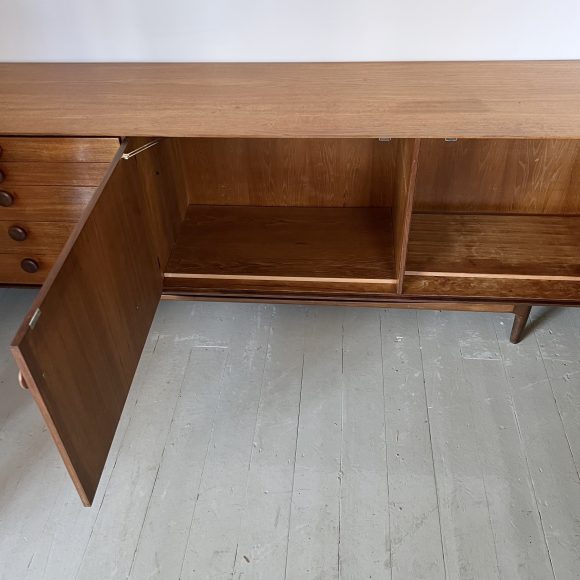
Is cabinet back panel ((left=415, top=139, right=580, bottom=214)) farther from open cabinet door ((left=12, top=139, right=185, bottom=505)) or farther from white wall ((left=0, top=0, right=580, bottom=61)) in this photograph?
open cabinet door ((left=12, top=139, right=185, bottom=505))

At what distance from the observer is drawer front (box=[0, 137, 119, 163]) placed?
1.17m

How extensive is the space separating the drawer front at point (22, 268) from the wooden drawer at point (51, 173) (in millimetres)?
193

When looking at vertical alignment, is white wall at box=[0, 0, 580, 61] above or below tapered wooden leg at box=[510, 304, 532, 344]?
above

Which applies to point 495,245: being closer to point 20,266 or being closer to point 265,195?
point 265,195

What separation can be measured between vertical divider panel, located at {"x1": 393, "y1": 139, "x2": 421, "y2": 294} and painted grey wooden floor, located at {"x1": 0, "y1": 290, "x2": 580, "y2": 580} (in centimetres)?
25

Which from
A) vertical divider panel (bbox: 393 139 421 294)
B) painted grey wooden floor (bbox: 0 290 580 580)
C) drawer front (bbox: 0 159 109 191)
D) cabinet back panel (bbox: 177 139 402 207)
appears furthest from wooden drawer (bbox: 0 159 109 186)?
vertical divider panel (bbox: 393 139 421 294)

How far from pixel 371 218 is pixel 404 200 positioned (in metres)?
0.32

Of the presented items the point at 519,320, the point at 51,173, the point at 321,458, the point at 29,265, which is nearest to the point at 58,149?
the point at 51,173

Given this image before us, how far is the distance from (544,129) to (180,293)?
85 cm

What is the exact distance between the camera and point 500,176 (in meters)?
1.50

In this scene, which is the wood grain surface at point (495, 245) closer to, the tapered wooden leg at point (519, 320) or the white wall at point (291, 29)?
the tapered wooden leg at point (519, 320)

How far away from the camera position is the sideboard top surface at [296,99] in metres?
1.13

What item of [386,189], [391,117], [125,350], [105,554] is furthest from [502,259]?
[105,554]

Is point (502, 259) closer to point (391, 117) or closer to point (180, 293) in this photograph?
point (391, 117)
